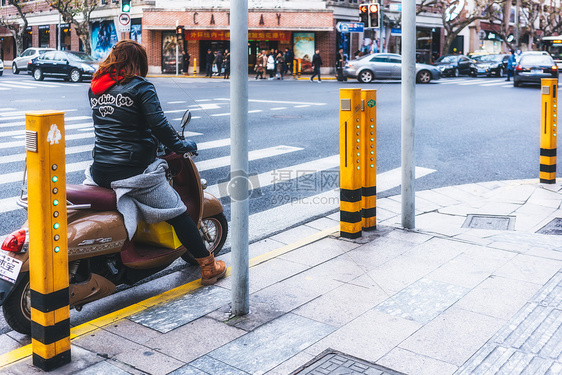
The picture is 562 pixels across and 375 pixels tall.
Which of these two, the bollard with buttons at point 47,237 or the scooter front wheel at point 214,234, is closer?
the bollard with buttons at point 47,237

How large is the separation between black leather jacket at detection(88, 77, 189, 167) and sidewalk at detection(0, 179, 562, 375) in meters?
1.04

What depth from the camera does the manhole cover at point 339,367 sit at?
330cm

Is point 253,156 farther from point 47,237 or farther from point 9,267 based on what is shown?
point 47,237

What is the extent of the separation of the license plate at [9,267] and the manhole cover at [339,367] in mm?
1653

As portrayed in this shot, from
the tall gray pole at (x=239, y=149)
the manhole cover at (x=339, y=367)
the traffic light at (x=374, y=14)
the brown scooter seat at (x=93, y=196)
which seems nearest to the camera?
the manhole cover at (x=339, y=367)

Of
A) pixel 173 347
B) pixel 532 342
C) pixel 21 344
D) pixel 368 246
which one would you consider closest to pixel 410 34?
pixel 368 246

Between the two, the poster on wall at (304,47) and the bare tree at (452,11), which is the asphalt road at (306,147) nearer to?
the poster on wall at (304,47)

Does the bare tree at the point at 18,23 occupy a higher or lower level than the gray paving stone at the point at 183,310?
higher

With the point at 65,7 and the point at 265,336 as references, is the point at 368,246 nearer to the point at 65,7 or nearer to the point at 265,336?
the point at 265,336

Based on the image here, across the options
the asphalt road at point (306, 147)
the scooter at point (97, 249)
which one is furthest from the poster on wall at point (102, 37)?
the scooter at point (97, 249)

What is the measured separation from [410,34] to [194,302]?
323cm

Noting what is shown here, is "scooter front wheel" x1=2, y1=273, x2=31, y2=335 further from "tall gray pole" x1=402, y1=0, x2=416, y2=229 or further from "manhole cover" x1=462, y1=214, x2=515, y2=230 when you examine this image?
"manhole cover" x1=462, y1=214, x2=515, y2=230

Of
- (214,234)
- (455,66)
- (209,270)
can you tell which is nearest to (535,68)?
(455,66)

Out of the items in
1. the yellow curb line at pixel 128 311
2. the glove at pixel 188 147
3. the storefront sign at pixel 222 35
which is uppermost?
the storefront sign at pixel 222 35
